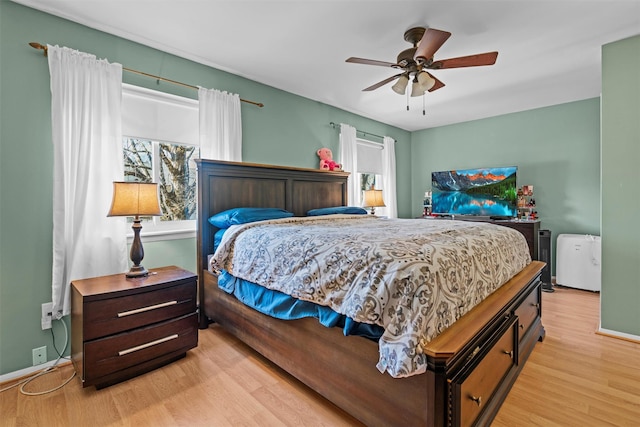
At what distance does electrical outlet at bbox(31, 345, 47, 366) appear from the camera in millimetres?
2061

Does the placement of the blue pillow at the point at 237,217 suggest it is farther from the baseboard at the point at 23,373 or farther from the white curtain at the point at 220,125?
the baseboard at the point at 23,373

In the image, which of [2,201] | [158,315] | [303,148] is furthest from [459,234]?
[2,201]

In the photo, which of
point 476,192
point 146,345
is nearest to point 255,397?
point 146,345

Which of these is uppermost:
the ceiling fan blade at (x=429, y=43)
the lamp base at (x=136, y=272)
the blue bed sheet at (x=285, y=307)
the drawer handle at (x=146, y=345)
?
the ceiling fan blade at (x=429, y=43)

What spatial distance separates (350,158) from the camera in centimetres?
446

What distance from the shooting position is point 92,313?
5.86ft

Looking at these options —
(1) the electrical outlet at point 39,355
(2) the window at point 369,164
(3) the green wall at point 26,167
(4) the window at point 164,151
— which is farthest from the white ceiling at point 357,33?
(1) the electrical outlet at point 39,355

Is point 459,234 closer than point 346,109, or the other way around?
point 459,234

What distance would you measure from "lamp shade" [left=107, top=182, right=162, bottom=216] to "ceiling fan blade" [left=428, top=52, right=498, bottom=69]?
237 cm

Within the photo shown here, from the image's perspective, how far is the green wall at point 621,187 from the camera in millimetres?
2516

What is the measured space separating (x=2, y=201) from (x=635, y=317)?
4.85 meters

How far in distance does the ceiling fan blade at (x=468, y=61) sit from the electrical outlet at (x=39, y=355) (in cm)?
354

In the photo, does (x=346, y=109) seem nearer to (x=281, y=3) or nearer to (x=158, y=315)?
(x=281, y=3)

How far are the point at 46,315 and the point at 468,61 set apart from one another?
141 inches
